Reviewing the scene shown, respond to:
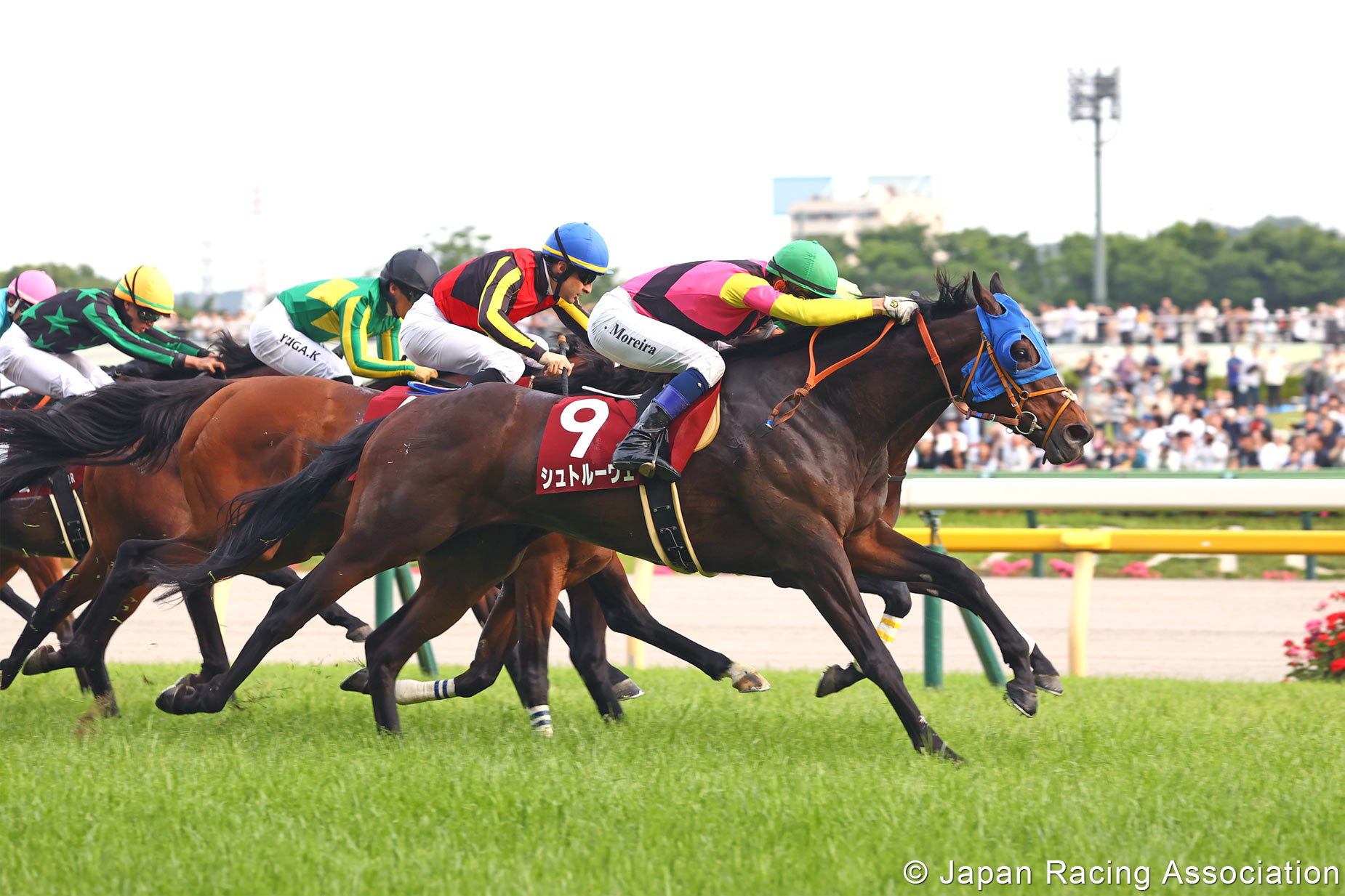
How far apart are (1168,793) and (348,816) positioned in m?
2.27

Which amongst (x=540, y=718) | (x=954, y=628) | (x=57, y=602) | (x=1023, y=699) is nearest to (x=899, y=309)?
(x=1023, y=699)

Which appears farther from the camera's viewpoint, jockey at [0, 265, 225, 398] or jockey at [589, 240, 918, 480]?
jockey at [0, 265, 225, 398]

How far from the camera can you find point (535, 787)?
4.16m

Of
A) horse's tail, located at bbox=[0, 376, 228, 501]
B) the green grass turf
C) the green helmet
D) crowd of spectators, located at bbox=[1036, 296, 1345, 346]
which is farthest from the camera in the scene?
crowd of spectators, located at bbox=[1036, 296, 1345, 346]

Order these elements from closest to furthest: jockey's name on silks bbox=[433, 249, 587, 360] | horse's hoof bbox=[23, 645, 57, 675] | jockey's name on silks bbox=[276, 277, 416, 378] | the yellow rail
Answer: jockey's name on silks bbox=[433, 249, 587, 360] → horse's hoof bbox=[23, 645, 57, 675] → jockey's name on silks bbox=[276, 277, 416, 378] → the yellow rail

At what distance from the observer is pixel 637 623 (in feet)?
20.1

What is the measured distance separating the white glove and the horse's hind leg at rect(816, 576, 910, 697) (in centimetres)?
101

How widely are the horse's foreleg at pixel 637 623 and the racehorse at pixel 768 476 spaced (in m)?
0.80

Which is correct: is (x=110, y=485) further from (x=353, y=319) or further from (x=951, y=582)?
(x=951, y=582)

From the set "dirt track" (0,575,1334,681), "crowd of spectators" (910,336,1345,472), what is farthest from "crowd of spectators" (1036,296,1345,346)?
"dirt track" (0,575,1334,681)

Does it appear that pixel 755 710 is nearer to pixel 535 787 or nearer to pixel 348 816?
pixel 535 787

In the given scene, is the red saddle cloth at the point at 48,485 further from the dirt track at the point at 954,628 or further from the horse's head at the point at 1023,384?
the horse's head at the point at 1023,384

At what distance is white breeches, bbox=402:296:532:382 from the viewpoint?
6281mm

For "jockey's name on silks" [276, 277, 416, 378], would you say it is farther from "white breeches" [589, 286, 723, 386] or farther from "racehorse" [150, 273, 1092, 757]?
"white breeches" [589, 286, 723, 386]
